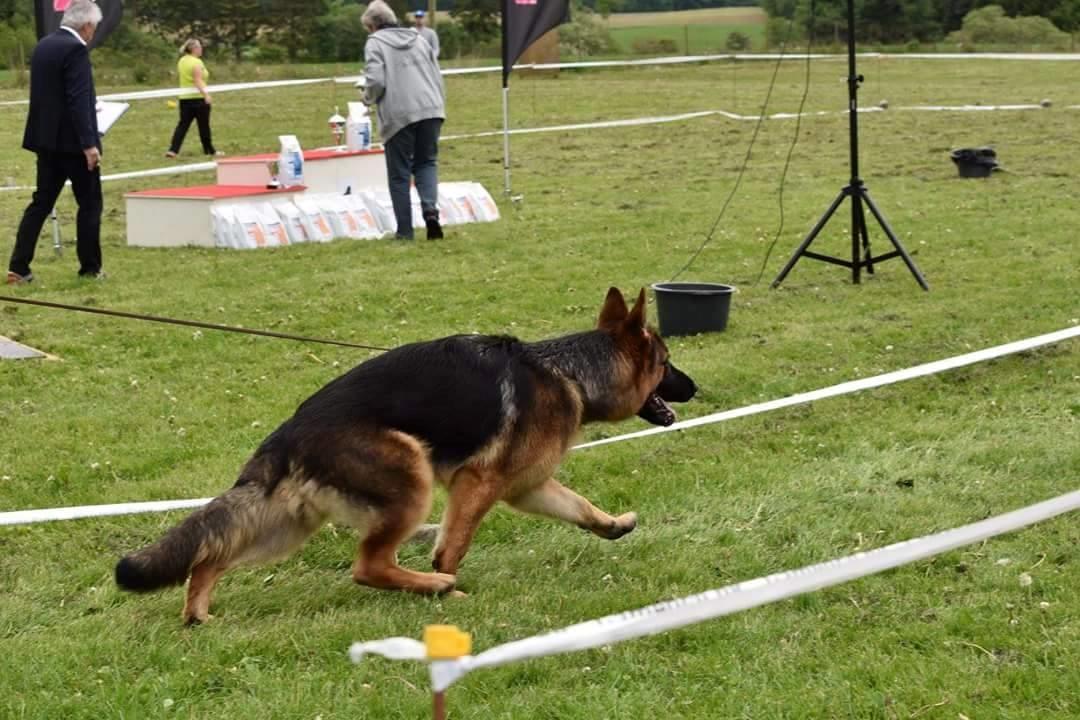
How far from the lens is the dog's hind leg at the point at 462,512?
4.69 metres

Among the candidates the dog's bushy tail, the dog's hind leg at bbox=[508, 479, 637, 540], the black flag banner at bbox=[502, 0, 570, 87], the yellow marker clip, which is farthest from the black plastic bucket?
the yellow marker clip

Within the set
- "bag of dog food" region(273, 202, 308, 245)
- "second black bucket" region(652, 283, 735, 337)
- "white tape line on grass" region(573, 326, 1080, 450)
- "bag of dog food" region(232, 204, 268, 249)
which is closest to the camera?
"white tape line on grass" region(573, 326, 1080, 450)

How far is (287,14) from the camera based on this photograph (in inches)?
2087

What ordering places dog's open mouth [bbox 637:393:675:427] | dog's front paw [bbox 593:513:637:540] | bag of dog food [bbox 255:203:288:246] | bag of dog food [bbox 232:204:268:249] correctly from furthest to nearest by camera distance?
bag of dog food [bbox 255:203:288:246], bag of dog food [bbox 232:204:268:249], dog's open mouth [bbox 637:393:675:427], dog's front paw [bbox 593:513:637:540]

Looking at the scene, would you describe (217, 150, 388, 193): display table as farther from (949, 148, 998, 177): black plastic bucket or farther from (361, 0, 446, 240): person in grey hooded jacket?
(949, 148, 998, 177): black plastic bucket

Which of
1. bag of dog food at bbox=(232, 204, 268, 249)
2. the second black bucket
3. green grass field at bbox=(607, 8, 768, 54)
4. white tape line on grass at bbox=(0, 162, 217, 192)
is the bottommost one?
the second black bucket

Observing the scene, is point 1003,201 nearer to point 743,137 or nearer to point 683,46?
point 743,137

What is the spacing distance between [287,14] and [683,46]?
1839 cm

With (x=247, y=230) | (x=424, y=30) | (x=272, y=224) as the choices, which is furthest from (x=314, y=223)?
(x=424, y=30)

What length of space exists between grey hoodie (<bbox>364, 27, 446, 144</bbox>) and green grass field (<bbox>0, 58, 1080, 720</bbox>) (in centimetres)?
125

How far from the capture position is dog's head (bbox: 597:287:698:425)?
5.21 meters

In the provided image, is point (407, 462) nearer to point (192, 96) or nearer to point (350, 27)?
point (192, 96)

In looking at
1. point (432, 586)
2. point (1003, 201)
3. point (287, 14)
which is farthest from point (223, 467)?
point (287, 14)

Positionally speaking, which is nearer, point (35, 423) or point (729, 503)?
point (729, 503)
